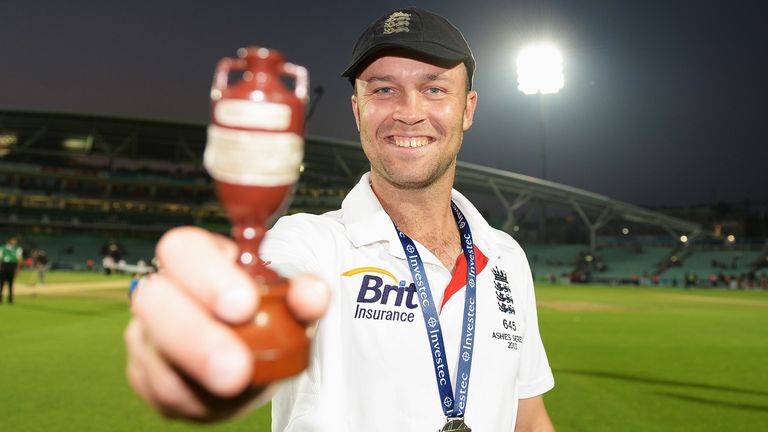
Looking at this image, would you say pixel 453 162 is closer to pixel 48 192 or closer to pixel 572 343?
pixel 572 343

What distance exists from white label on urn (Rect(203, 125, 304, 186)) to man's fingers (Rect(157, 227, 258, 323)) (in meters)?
0.11

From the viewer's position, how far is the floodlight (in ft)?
92.2

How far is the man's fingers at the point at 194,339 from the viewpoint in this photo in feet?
2.40

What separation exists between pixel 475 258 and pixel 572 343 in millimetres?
10013

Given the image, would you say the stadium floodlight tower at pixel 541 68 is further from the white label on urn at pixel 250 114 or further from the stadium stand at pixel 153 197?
the white label on urn at pixel 250 114

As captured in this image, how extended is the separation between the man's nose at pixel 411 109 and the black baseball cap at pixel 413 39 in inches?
6.6

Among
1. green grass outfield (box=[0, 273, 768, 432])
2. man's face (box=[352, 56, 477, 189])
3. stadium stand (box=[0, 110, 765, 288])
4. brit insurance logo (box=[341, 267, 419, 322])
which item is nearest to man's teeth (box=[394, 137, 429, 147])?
man's face (box=[352, 56, 477, 189])

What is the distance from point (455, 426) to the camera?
1.91 m

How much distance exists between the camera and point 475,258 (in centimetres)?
242

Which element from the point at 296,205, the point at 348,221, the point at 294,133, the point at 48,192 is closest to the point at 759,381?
Result: the point at 348,221

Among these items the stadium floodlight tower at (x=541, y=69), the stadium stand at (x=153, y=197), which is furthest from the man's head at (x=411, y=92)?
the stadium stand at (x=153, y=197)

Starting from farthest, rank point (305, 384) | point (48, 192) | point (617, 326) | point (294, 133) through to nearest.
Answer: point (48, 192) → point (617, 326) → point (305, 384) → point (294, 133)

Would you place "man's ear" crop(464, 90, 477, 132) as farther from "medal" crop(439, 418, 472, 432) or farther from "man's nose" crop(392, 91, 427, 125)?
"medal" crop(439, 418, 472, 432)

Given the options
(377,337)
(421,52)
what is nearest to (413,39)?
(421,52)
